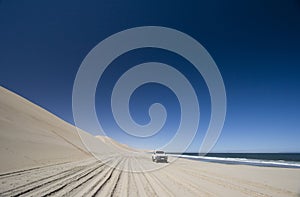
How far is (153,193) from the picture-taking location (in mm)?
10008

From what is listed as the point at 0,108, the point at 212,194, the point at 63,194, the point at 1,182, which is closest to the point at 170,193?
the point at 212,194

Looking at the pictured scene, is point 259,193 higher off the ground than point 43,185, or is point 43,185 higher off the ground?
point 43,185

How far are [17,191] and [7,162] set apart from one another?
869 centimetres

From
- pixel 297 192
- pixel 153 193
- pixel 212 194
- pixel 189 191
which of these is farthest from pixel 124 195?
pixel 297 192

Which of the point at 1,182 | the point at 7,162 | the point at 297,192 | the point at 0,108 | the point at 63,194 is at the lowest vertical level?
the point at 297,192

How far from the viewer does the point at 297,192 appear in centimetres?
1031

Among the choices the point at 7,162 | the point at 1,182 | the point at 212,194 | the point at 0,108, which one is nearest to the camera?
the point at 212,194

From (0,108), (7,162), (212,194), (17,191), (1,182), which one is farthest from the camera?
(0,108)

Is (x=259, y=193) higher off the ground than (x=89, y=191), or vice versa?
(x=89, y=191)

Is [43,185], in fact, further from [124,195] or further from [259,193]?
[259,193]

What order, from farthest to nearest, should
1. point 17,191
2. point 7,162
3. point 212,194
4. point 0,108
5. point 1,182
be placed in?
point 0,108 → point 7,162 → point 1,182 → point 212,194 → point 17,191

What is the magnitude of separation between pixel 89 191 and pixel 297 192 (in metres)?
8.62

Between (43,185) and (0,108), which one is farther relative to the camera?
(0,108)

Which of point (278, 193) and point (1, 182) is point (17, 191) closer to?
point (1, 182)
